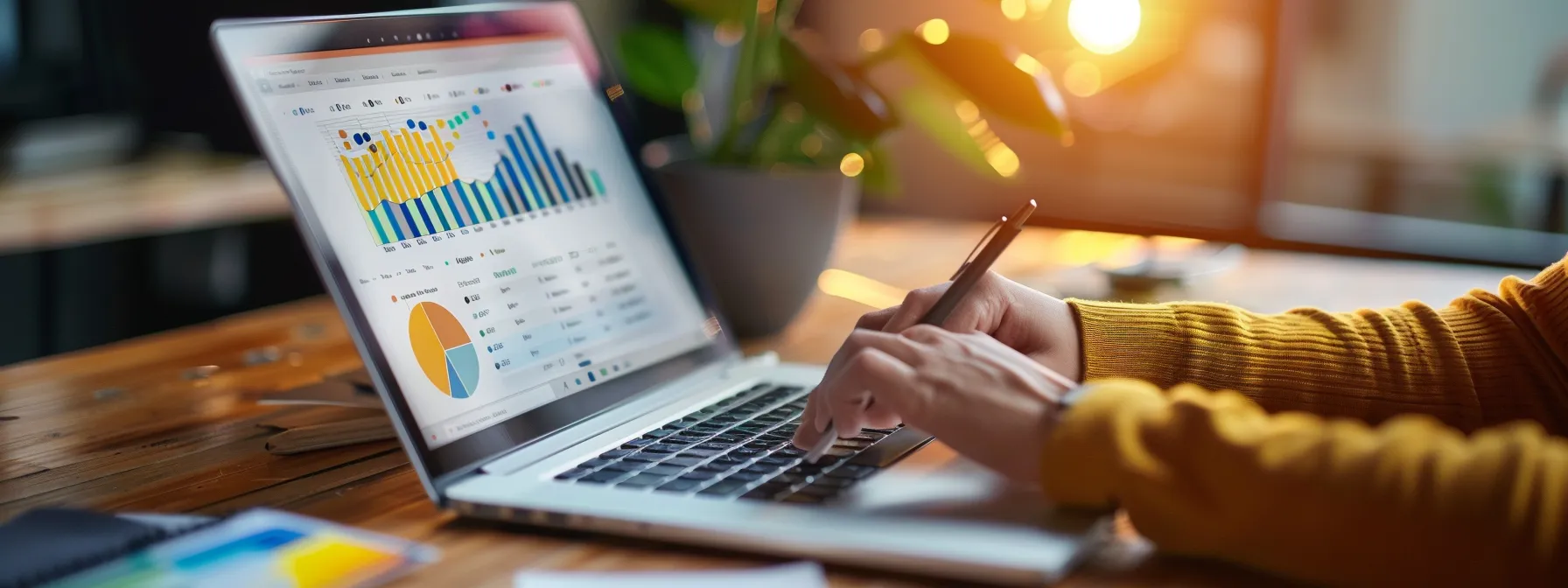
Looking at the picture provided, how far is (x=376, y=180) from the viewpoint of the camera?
0.75 m

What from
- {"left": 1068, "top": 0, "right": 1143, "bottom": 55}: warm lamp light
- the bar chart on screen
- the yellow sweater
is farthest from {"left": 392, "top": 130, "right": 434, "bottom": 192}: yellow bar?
{"left": 1068, "top": 0, "right": 1143, "bottom": 55}: warm lamp light

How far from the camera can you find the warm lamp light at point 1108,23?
1652mm

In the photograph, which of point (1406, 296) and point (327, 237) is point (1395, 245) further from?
point (327, 237)

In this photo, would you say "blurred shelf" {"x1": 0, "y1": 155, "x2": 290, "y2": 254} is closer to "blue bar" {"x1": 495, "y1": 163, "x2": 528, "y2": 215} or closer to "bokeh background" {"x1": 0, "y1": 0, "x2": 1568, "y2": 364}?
"bokeh background" {"x1": 0, "y1": 0, "x2": 1568, "y2": 364}

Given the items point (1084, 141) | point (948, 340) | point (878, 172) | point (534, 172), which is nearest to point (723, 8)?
point (878, 172)

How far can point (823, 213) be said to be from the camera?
1.10m

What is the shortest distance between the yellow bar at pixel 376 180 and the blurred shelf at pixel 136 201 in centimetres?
121

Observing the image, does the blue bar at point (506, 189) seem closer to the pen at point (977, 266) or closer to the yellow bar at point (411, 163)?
the yellow bar at point (411, 163)

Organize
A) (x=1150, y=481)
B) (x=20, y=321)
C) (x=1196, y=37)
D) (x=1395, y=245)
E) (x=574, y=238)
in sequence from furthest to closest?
1. (x=1196, y=37)
2. (x=1395, y=245)
3. (x=20, y=321)
4. (x=574, y=238)
5. (x=1150, y=481)

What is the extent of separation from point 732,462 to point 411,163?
0.95 ft

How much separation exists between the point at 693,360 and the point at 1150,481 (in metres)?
0.44

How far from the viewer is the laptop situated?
0.59m

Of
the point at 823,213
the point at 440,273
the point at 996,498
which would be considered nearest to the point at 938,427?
the point at 996,498

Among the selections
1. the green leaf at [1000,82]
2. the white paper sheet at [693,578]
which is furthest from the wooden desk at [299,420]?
the green leaf at [1000,82]
